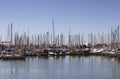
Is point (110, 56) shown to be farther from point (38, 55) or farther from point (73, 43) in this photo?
point (73, 43)

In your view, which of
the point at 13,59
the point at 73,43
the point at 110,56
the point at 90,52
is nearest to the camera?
the point at 13,59

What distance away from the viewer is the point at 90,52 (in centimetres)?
8644

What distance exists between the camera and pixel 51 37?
278 feet

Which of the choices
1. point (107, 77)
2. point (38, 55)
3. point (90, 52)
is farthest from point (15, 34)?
point (107, 77)

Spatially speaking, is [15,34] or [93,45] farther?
[93,45]

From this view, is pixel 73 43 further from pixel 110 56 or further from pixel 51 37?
pixel 110 56

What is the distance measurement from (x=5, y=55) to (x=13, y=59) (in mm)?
2479

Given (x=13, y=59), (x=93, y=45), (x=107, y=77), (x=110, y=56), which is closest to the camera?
(x=107, y=77)

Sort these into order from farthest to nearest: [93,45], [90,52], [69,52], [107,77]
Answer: [93,45] → [90,52] → [69,52] → [107,77]

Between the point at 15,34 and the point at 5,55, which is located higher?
the point at 15,34

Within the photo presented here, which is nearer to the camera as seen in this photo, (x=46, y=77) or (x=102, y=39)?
(x=46, y=77)

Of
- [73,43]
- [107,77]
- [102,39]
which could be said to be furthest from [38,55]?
[107,77]

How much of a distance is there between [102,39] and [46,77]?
67.3m

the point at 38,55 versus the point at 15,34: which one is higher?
the point at 15,34
